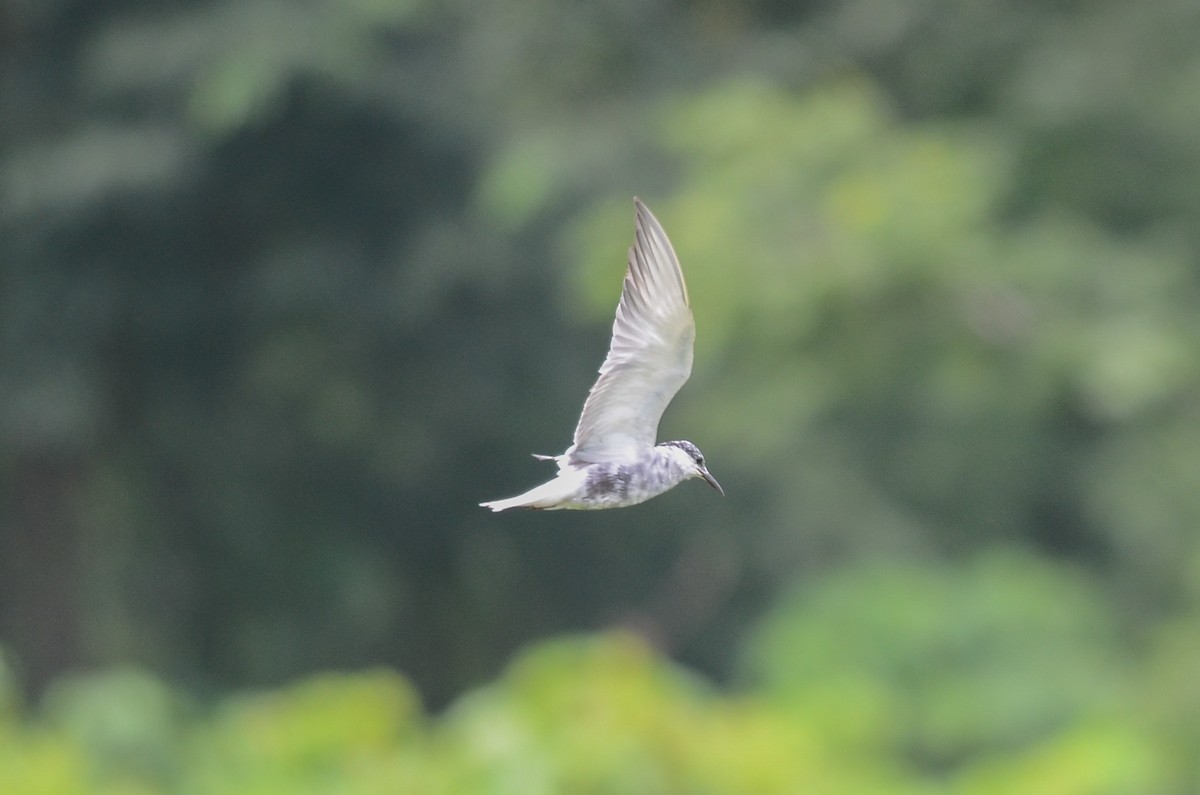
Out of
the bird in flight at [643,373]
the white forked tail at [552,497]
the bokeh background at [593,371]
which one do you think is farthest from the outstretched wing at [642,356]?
the bokeh background at [593,371]

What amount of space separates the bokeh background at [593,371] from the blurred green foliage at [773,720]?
0.14 ft

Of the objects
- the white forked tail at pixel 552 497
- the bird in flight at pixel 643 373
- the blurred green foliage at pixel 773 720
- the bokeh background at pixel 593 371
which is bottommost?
the white forked tail at pixel 552 497

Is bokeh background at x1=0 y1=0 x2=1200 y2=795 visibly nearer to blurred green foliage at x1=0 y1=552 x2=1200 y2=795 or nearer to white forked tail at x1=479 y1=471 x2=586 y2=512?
blurred green foliage at x1=0 y1=552 x2=1200 y2=795

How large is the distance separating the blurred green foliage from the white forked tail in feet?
11.0

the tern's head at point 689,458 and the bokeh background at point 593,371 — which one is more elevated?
the bokeh background at point 593,371

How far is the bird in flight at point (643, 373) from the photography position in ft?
11.8

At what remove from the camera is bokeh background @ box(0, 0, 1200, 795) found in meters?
9.89

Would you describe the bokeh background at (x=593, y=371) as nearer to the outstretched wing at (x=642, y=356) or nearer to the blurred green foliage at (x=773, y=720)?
the blurred green foliage at (x=773, y=720)

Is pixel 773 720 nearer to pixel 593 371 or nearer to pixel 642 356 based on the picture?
pixel 593 371

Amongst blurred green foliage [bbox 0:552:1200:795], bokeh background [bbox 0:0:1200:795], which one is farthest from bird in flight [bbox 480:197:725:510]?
bokeh background [bbox 0:0:1200:795]

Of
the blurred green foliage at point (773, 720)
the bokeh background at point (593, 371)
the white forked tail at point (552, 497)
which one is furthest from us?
the bokeh background at point (593, 371)

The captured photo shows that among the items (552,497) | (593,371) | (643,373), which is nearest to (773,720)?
(593,371)

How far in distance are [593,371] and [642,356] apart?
9288 millimetres

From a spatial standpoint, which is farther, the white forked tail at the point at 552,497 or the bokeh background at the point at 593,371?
the bokeh background at the point at 593,371
